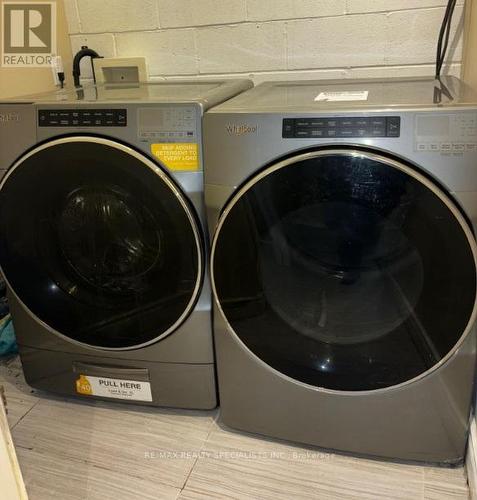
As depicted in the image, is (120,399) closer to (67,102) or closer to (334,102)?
(67,102)

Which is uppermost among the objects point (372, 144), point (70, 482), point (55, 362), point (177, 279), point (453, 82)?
point (453, 82)

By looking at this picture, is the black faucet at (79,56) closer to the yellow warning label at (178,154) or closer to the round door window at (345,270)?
the yellow warning label at (178,154)

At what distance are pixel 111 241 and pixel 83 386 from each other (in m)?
0.44

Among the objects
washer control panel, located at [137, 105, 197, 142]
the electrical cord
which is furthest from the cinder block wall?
washer control panel, located at [137, 105, 197, 142]

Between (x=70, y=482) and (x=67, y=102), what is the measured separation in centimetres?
86

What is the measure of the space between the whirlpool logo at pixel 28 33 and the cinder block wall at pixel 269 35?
0.25 feet

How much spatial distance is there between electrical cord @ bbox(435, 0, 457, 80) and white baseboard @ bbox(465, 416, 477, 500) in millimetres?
893

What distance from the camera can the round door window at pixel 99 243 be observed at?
1092mm

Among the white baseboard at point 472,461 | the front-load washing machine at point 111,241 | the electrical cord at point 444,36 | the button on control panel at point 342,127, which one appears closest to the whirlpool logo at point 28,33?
the front-load washing machine at point 111,241

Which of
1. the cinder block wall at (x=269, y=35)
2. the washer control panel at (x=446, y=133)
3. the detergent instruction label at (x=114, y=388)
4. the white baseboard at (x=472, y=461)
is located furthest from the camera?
the cinder block wall at (x=269, y=35)

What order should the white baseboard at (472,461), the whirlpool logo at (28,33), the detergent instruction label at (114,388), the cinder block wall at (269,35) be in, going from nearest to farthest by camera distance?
the white baseboard at (472,461) → the detergent instruction label at (114,388) → the cinder block wall at (269,35) → the whirlpool logo at (28,33)

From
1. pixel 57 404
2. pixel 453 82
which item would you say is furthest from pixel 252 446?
pixel 453 82

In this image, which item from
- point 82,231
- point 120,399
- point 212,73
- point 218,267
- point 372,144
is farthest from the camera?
point 212,73

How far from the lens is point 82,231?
3.90 ft
